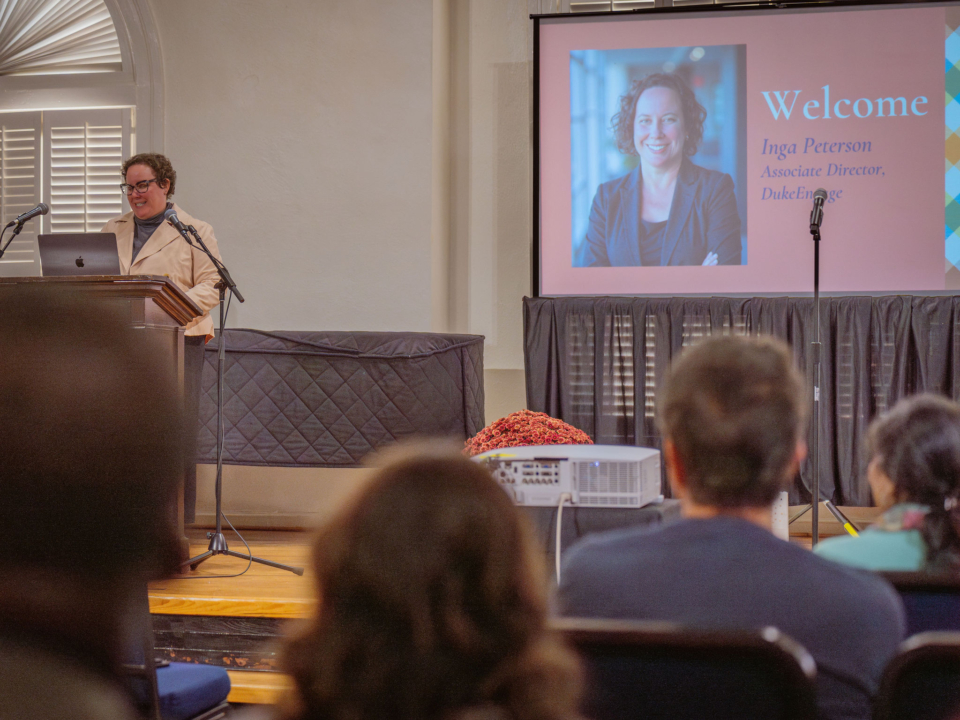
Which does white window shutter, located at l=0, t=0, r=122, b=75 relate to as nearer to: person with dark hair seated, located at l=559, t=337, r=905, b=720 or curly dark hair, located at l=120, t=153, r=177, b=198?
curly dark hair, located at l=120, t=153, r=177, b=198

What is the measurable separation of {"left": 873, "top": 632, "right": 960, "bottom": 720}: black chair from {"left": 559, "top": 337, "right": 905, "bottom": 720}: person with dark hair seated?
87mm

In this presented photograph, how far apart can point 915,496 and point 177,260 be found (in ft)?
9.41

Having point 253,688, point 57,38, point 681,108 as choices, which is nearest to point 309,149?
point 57,38

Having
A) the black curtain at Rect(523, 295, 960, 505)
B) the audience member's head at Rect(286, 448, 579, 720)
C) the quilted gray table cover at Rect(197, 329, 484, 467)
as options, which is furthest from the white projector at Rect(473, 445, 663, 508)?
the black curtain at Rect(523, 295, 960, 505)

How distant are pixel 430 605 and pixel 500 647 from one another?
0.07 metres

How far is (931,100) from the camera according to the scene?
425cm

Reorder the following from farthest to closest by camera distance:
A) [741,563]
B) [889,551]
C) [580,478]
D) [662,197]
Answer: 1. [662,197]
2. [580,478]
3. [889,551]
4. [741,563]

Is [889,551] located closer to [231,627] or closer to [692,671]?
[692,671]

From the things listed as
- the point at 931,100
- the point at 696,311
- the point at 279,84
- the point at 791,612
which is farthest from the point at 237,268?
the point at 791,612

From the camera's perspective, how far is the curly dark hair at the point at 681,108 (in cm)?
444

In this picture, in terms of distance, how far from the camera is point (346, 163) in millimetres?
4684

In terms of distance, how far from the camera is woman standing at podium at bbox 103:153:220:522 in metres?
3.38

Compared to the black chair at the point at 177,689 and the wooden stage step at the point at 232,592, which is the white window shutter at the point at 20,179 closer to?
the wooden stage step at the point at 232,592

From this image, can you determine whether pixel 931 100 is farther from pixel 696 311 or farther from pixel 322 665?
pixel 322 665
